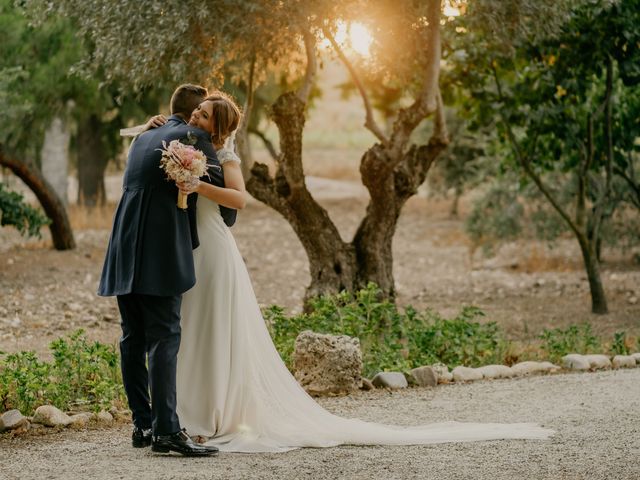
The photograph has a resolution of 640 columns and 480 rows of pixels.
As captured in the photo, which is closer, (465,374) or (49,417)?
(49,417)

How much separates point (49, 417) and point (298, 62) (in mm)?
5633

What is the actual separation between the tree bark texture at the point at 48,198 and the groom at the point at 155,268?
10456mm

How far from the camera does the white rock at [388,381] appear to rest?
26.3ft

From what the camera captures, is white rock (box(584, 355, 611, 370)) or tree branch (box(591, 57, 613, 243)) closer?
→ white rock (box(584, 355, 611, 370))

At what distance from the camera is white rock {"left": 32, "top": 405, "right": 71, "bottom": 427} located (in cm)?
654

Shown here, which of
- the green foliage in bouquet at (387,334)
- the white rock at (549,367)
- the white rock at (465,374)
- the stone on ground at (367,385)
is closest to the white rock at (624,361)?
the white rock at (549,367)

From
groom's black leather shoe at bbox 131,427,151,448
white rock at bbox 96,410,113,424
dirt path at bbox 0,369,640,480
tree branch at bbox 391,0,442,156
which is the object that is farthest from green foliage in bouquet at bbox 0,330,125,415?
tree branch at bbox 391,0,442,156

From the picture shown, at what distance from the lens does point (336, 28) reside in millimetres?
9773

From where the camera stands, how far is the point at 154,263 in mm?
5457

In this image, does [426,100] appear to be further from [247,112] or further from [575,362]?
[575,362]

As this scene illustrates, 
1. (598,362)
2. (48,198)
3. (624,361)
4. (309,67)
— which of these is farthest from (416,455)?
(48,198)

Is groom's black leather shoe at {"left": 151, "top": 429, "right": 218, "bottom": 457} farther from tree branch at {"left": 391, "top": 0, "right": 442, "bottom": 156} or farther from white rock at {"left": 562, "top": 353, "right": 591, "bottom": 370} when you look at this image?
tree branch at {"left": 391, "top": 0, "right": 442, "bottom": 156}

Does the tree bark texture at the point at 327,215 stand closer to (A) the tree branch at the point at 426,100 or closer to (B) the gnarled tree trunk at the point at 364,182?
(B) the gnarled tree trunk at the point at 364,182

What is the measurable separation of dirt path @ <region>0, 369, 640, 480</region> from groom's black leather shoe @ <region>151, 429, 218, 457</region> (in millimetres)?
53
